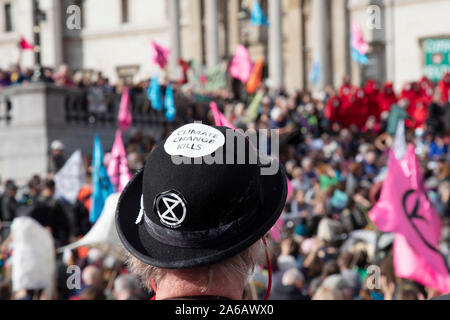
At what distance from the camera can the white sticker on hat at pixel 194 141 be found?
199 cm

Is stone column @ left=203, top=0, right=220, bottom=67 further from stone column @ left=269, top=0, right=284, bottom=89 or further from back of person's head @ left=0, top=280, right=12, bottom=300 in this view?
back of person's head @ left=0, top=280, right=12, bottom=300

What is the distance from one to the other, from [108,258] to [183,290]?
21.7ft

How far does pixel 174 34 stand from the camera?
4469 cm

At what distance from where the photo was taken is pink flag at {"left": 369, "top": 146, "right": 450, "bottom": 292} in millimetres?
5961

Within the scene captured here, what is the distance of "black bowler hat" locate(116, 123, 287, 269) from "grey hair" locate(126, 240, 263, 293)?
0.14 ft

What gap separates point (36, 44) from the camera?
15680mm

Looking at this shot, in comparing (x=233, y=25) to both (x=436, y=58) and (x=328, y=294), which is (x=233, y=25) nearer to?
(x=436, y=58)

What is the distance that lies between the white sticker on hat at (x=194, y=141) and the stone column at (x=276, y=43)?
39411 mm

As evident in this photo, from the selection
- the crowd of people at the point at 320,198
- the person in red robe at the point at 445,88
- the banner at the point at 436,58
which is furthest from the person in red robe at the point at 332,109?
the banner at the point at 436,58

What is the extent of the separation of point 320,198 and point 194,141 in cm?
1009

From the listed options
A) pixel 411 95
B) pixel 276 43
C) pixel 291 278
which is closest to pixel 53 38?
pixel 276 43

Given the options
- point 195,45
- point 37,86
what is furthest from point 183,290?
point 195,45

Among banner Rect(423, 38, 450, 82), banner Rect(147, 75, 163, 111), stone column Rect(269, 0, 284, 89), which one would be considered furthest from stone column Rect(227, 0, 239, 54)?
banner Rect(147, 75, 163, 111)
